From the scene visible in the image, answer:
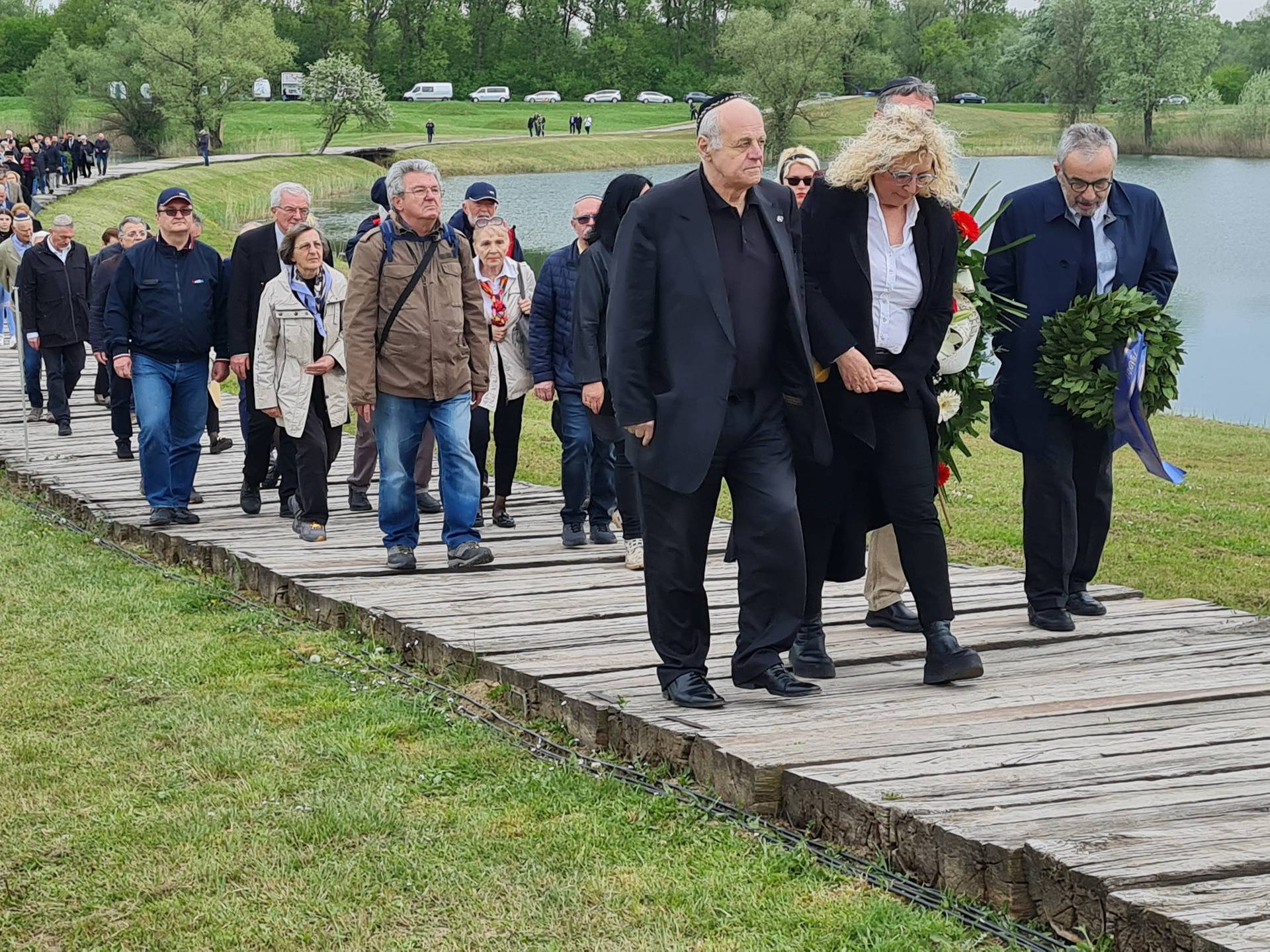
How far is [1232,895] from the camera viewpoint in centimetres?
385

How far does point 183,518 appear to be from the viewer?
1042cm

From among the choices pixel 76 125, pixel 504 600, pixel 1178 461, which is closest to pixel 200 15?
pixel 76 125

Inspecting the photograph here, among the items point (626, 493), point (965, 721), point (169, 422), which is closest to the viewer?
point (965, 721)

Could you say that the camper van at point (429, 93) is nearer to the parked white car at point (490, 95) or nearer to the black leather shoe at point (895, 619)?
the parked white car at point (490, 95)

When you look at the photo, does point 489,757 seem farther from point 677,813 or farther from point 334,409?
point 334,409

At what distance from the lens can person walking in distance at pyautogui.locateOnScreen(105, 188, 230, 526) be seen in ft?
34.0

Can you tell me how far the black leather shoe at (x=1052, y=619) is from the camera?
7008 mm

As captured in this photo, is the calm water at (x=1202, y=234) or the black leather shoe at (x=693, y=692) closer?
the black leather shoe at (x=693, y=692)

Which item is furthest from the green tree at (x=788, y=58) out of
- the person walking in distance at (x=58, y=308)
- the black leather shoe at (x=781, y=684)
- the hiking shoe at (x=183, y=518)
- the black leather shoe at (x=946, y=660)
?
the black leather shoe at (x=781, y=684)

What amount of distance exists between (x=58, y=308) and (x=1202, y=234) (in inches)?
1156

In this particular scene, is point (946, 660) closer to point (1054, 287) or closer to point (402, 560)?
point (1054, 287)

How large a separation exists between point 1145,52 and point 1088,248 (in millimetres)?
65783

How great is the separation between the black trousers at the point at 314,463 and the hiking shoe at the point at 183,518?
87 centimetres

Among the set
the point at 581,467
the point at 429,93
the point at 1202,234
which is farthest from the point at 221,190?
the point at 429,93
